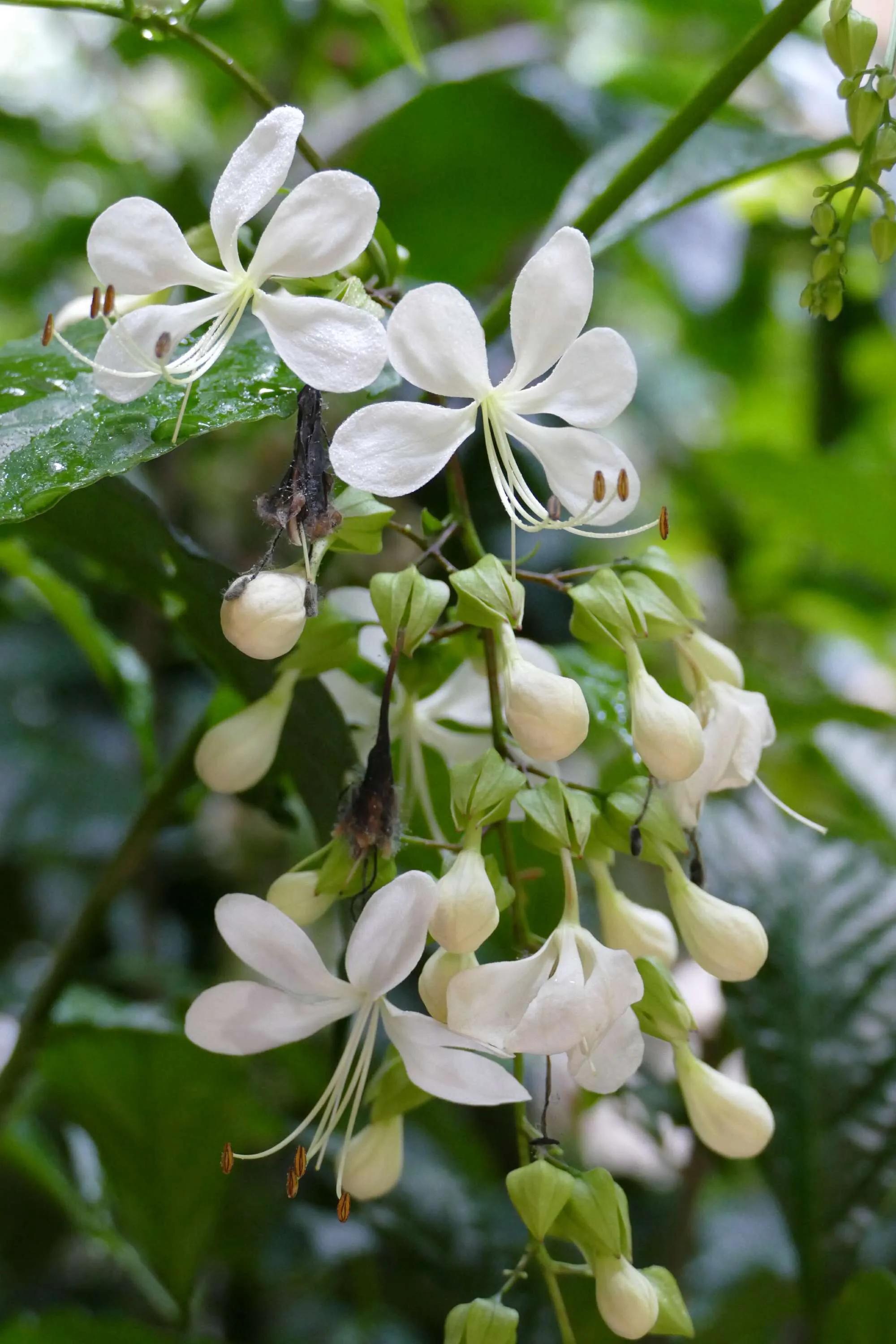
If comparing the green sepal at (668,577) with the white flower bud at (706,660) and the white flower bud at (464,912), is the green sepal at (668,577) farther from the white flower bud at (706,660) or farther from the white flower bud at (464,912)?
the white flower bud at (464,912)

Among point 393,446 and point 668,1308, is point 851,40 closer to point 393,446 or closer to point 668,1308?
point 393,446

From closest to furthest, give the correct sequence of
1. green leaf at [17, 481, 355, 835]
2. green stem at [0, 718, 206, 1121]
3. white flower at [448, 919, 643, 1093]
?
1. white flower at [448, 919, 643, 1093]
2. green leaf at [17, 481, 355, 835]
3. green stem at [0, 718, 206, 1121]

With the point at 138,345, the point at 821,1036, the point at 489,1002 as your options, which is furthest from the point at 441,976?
the point at 821,1036

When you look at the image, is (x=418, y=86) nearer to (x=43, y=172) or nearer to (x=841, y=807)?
(x=43, y=172)

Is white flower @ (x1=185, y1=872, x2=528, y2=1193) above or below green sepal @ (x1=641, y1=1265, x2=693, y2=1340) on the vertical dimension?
above

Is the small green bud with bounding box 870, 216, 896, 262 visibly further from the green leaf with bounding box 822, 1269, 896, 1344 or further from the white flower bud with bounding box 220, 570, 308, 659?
the green leaf with bounding box 822, 1269, 896, 1344

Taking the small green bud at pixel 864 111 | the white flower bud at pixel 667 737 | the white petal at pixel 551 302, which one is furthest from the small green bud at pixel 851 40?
the white flower bud at pixel 667 737

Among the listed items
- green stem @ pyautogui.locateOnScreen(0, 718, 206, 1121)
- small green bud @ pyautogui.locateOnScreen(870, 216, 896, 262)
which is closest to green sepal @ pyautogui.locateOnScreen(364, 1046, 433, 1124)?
green stem @ pyautogui.locateOnScreen(0, 718, 206, 1121)
